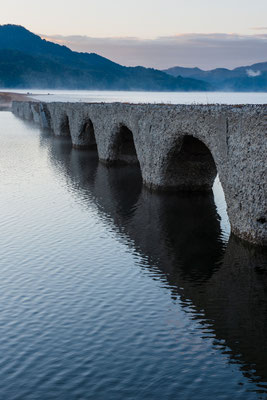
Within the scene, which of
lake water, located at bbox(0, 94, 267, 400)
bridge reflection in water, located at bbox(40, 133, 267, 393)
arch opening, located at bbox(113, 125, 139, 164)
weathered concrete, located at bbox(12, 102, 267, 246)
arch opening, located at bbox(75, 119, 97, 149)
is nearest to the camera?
lake water, located at bbox(0, 94, 267, 400)

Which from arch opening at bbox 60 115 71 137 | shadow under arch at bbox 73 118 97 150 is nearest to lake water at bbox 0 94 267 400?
shadow under arch at bbox 73 118 97 150

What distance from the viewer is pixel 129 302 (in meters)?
13.7

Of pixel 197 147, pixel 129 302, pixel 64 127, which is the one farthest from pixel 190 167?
pixel 64 127

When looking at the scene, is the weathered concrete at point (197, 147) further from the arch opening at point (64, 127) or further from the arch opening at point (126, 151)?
the arch opening at point (64, 127)

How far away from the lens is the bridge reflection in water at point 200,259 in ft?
39.2

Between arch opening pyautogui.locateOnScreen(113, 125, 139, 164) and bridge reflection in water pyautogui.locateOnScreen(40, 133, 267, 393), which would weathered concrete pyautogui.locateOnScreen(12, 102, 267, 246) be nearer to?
arch opening pyautogui.locateOnScreen(113, 125, 139, 164)

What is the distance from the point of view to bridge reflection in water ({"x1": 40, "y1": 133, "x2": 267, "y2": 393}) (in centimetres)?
1195

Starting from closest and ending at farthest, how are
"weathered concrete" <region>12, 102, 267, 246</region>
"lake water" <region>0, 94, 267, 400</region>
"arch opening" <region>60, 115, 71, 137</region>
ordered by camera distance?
"lake water" <region>0, 94, 267, 400</region>
"weathered concrete" <region>12, 102, 267, 246</region>
"arch opening" <region>60, 115, 71, 137</region>

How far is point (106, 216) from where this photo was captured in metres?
23.0

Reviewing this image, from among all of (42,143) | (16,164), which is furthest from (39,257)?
(42,143)

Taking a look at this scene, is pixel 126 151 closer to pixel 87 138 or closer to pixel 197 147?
pixel 87 138

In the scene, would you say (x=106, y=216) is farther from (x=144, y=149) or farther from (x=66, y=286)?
(x=66, y=286)

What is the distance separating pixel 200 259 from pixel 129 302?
15.1ft

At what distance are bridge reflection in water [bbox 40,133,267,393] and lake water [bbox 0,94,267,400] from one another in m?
0.05
